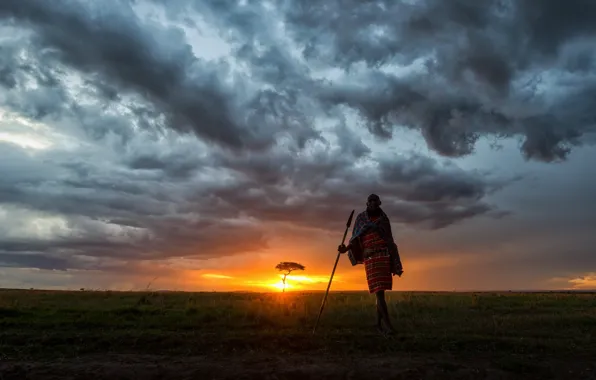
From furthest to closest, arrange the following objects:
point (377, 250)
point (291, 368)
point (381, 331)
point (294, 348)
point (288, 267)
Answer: point (288, 267) < point (377, 250) < point (381, 331) < point (294, 348) < point (291, 368)

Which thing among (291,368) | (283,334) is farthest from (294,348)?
(291,368)

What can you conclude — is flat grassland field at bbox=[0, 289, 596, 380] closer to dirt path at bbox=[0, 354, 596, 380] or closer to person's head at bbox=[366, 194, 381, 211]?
dirt path at bbox=[0, 354, 596, 380]

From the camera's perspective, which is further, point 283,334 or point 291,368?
point 283,334

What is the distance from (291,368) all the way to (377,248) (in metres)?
4.58

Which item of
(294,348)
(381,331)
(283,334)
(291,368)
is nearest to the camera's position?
(291,368)

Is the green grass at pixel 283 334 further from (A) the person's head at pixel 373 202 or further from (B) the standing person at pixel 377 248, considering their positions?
(A) the person's head at pixel 373 202

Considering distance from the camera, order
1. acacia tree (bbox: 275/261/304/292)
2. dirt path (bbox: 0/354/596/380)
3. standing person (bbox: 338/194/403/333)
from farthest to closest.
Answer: acacia tree (bbox: 275/261/304/292)
standing person (bbox: 338/194/403/333)
dirt path (bbox: 0/354/596/380)

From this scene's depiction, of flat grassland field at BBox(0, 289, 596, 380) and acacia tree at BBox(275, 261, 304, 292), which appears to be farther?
acacia tree at BBox(275, 261, 304, 292)

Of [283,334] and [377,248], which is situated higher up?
[377,248]

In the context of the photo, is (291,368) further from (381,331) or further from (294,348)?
(381,331)

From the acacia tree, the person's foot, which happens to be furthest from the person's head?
the acacia tree

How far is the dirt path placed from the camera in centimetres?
754

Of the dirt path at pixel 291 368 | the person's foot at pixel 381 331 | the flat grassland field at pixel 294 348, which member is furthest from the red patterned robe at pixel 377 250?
the dirt path at pixel 291 368

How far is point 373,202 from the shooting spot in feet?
38.7
